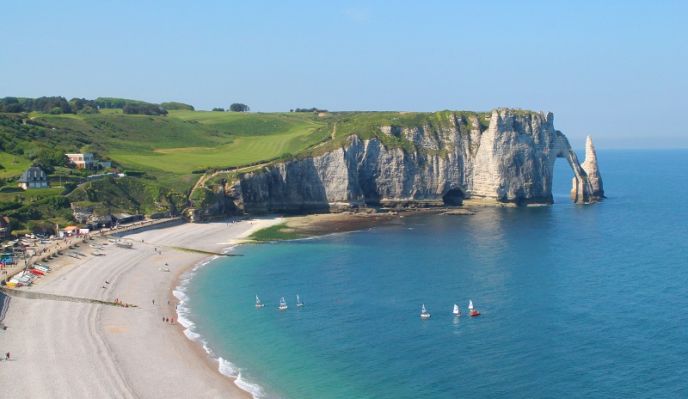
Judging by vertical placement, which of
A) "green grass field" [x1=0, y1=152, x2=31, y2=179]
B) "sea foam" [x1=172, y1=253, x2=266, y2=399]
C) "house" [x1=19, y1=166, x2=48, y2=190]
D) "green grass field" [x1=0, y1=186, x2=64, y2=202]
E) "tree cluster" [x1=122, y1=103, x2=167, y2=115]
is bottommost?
"sea foam" [x1=172, y1=253, x2=266, y2=399]

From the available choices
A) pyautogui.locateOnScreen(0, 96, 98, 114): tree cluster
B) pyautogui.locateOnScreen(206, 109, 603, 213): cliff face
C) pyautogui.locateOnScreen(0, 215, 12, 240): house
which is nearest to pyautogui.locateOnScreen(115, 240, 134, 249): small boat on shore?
pyautogui.locateOnScreen(0, 215, 12, 240): house

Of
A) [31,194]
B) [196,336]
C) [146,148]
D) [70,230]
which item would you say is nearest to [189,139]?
[146,148]

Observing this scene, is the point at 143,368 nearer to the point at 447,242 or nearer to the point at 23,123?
the point at 447,242

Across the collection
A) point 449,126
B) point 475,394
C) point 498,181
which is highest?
point 449,126

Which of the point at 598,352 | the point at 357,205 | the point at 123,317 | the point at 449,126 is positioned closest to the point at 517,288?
the point at 598,352

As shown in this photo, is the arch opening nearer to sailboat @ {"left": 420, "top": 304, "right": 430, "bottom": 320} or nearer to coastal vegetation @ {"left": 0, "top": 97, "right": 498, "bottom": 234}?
coastal vegetation @ {"left": 0, "top": 97, "right": 498, "bottom": 234}

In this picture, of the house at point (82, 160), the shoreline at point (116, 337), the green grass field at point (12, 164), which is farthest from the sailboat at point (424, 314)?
the house at point (82, 160)

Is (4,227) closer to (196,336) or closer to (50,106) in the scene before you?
(196,336)
